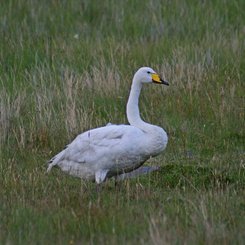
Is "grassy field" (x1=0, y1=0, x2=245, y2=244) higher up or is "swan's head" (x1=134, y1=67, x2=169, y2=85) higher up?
"swan's head" (x1=134, y1=67, x2=169, y2=85)

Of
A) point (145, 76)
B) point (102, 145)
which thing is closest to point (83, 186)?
point (102, 145)

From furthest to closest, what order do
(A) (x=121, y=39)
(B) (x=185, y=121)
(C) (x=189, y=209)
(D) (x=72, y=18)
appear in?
(D) (x=72, y=18) < (A) (x=121, y=39) < (B) (x=185, y=121) < (C) (x=189, y=209)

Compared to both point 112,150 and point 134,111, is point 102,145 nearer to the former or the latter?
point 112,150

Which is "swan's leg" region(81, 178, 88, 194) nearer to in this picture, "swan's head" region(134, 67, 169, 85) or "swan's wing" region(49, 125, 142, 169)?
"swan's wing" region(49, 125, 142, 169)

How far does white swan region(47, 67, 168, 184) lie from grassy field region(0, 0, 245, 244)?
0.58 ft

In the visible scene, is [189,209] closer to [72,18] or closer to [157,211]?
[157,211]

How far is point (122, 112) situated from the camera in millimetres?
11469

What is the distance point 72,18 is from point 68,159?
299 inches

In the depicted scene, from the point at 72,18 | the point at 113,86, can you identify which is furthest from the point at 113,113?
the point at 72,18

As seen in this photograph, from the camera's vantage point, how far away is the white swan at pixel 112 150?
830cm

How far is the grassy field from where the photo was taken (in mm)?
6930

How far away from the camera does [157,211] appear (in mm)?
7336

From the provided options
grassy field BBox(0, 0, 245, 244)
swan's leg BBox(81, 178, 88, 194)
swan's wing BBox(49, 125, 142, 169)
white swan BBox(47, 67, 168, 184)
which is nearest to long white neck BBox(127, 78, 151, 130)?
white swan BBox(47, 67, 168, 184)

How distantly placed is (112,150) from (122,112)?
319cm
